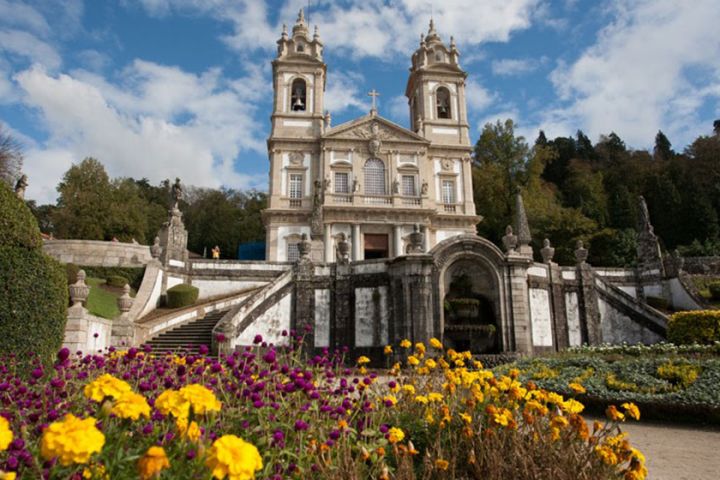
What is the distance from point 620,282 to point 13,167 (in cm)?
3516

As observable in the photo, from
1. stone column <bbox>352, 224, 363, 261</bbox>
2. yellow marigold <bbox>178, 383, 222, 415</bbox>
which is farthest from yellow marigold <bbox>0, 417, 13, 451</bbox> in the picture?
stone column <bbox>352, 224, 363, 261</bbox>

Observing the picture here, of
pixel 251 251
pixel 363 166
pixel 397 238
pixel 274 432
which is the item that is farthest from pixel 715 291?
pixel 251 251

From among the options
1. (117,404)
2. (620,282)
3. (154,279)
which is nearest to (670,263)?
(620,282)

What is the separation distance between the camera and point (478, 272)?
56.4 feet

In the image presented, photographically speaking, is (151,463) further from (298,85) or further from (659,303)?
(298,85)

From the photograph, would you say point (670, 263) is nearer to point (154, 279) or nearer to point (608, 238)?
point (608, 238)

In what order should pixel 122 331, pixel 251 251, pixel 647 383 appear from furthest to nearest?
pixel 251 251
pixel 122 331
pixel 647 383

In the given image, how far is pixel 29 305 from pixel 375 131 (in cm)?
2802

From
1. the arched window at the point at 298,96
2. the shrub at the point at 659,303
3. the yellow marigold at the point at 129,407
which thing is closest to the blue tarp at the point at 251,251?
the arched window at the point at 298,96

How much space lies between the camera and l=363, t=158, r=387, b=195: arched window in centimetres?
3362

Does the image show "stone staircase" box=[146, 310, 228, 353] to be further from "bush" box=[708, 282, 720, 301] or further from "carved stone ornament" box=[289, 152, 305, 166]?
"bush" box=[708, 282, 720, 301]

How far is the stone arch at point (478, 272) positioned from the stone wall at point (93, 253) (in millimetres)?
15622

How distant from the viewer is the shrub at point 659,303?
22266 mm

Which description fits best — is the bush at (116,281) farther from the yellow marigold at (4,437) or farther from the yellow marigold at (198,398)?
the yellow marigold at (4,437)
